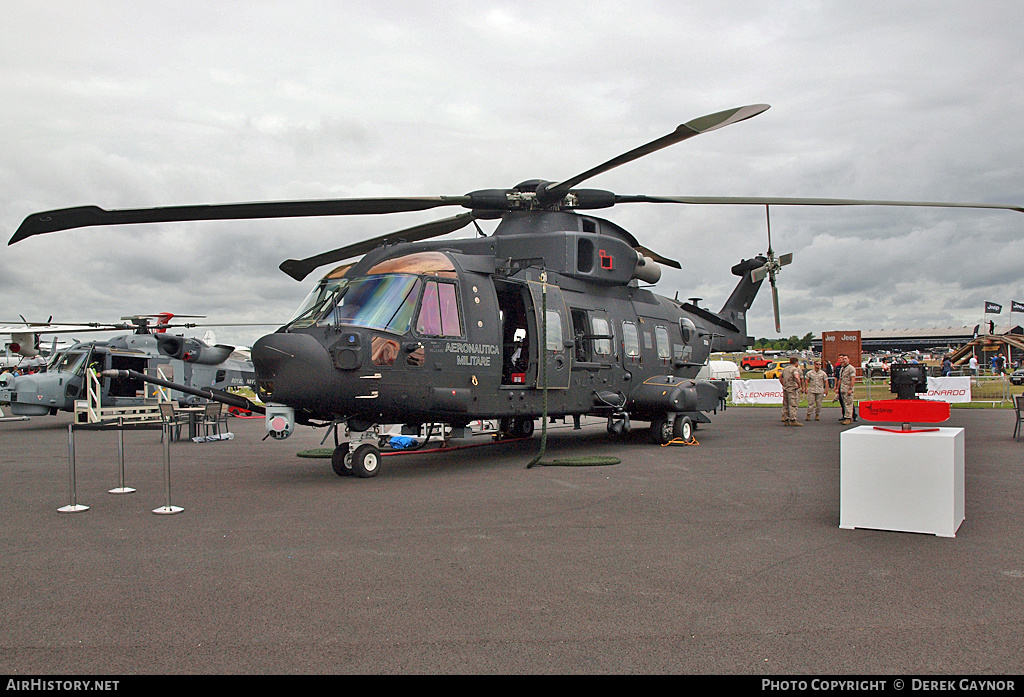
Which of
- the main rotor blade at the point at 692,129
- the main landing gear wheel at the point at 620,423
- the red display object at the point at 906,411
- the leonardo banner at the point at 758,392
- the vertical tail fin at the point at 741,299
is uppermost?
the main rotor blade at the point at 692,129

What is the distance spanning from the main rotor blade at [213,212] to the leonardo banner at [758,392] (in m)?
22.6

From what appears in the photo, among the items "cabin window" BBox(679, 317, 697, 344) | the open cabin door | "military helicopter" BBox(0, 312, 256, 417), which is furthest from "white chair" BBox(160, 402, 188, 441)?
"cabin window" BBox(679, 317, 697, 344)

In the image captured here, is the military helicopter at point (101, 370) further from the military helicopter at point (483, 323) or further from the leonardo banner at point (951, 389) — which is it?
the leonardo banner at point (951, 389)

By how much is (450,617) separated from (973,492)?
21.8 ft

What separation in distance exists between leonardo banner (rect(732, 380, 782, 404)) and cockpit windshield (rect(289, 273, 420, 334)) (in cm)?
2328

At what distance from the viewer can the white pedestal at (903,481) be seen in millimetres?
6102

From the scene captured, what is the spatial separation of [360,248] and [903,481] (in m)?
8.79

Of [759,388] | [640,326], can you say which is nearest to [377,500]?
[640,326]

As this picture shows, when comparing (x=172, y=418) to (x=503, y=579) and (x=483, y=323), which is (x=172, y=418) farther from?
(x=503, y=579)

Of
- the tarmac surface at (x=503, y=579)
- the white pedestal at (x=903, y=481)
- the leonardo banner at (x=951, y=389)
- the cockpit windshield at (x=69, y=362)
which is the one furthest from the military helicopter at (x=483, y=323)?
the leonardo banner at (x=951, y=389)

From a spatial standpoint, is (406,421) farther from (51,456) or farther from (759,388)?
(759,388)

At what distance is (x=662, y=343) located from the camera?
49.7 feet

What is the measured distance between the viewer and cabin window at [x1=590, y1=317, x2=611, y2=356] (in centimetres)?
1300

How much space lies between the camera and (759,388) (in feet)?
99.9
